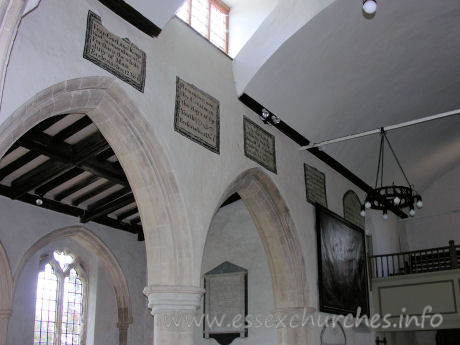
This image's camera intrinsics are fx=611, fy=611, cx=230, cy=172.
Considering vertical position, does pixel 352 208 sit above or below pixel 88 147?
below

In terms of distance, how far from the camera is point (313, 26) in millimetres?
9523

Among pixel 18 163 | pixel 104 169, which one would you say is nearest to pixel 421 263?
pixel 104 169

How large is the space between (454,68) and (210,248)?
654 cm

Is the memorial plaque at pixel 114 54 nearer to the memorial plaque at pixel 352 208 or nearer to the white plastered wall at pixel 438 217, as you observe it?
the memorial plaque at pixel 352 208

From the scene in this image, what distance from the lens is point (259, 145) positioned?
10398 mm

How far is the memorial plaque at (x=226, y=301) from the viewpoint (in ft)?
43.0

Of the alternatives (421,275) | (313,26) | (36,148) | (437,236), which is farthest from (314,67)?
(437,236)

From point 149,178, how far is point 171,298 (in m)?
1.57

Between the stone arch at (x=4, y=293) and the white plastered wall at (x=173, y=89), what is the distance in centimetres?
506

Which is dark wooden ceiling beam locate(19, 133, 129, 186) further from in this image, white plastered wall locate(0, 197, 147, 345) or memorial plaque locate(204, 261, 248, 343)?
memorial plaque locate(204, 261, 248, 343)

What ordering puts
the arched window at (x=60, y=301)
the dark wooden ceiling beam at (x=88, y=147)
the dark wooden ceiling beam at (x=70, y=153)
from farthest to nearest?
1. the arched window at (x=60, y=301)
2. the dark wooden ceiling beam at (x=88, y=147)
3. the dark wooden ceiling beam at (x=70, y=153)

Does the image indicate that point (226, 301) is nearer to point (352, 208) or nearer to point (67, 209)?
point (352, 208)

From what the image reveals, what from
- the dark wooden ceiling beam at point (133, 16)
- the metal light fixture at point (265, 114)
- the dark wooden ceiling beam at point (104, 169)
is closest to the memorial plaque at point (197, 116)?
the dark wooden ceiling beam at point (133, 16)

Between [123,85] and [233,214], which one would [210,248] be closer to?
[233,214]
